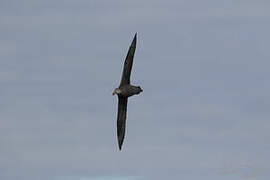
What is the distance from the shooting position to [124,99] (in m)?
129

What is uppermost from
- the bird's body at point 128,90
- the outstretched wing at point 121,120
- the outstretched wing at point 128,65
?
the outstretched wing at point 128,65

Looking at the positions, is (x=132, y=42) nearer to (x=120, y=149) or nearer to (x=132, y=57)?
(x=132, y=57)

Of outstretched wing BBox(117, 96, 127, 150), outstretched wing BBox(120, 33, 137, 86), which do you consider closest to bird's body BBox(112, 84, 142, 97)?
outstretched wing BBox(120, 33, 137, 86)

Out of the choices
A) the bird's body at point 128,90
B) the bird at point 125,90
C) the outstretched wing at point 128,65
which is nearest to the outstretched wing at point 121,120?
the bird at point 125,90

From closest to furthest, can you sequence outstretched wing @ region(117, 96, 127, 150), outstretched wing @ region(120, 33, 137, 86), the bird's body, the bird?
the bird's body, the bird, outstretched wing @ region(120, 33, 137, 86), outstretched wing @ region(117, 96, 127, 150)

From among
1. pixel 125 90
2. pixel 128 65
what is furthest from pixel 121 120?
pixel 128 65

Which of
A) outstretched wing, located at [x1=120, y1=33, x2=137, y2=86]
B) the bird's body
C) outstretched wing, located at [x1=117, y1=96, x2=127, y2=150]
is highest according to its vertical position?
outstretched wing, located at [x1=120, y1=33, x2=137, y2=86]

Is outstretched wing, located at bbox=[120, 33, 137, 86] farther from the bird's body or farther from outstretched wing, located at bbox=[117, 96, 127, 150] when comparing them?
outstretched wing, located at bbox=[117, 96, 127, 150]

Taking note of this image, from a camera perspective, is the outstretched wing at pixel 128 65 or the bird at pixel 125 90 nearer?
the bird at pixel 125 90

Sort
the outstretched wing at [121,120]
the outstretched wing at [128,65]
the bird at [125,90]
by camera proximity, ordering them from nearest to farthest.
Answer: the bird at [125,90], the outstretched wing at [128,65], the outstretched wing at [121,120]

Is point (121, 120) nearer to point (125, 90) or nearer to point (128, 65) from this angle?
point (125, 90)

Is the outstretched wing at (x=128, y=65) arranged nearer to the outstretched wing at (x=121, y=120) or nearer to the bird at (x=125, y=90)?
the bird at (x=125, y=90)

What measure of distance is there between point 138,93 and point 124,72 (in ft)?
8.52

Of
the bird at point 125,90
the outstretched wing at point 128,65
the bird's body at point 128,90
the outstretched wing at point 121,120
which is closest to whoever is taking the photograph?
the bird's body at point 128,90
